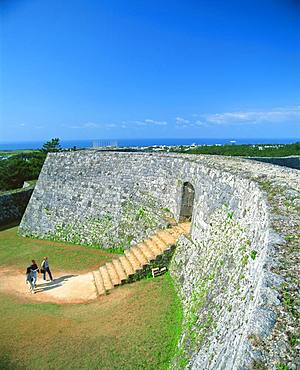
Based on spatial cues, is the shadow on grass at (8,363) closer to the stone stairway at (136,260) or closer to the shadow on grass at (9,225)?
the stone stairway at (136,260)

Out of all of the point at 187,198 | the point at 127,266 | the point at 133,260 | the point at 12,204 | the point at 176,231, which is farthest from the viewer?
the point at 12,204

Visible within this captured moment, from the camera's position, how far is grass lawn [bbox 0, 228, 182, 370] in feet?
21.1

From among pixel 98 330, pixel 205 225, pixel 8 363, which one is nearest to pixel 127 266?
pixel 98 330

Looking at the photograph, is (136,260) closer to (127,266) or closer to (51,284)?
(127,266)

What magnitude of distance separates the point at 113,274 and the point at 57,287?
6.14 feet

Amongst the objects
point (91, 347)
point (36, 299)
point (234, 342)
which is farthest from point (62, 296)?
point (234, 342)

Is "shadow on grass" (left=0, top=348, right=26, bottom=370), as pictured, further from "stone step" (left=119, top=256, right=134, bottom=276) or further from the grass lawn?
"stone step" (left=119, top=256, right=134, bottom=276)

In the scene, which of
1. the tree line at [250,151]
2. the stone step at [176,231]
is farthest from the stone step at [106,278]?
the tree line at [250,151]

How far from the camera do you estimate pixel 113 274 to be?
9.98 m

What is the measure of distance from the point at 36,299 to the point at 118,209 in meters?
4.83

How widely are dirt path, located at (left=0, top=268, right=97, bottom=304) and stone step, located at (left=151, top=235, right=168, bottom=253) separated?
243 cm

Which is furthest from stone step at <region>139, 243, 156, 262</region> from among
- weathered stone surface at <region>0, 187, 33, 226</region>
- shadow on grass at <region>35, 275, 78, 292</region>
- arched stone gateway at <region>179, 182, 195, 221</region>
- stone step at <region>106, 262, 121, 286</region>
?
weathered stone surface at <region>0, 187, 33, 226</region>

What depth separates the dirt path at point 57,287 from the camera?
9336 mm

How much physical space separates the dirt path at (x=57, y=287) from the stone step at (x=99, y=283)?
0.43 ft
